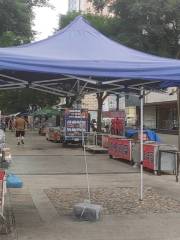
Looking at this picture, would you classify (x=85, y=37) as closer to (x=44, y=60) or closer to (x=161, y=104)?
(x=44, y=60)

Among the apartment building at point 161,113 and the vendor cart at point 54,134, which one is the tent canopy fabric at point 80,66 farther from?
the apartment building at point 161,113

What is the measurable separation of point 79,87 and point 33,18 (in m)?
11.9

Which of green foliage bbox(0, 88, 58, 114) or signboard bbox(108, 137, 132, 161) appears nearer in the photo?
signboard bbox(108, 137, 132, 161)

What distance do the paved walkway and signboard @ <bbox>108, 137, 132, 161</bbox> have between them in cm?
46

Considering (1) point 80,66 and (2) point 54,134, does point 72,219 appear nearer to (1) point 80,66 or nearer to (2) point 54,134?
(1) point 80,66

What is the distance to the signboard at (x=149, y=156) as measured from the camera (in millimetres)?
15820

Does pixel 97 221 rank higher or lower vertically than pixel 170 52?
lower

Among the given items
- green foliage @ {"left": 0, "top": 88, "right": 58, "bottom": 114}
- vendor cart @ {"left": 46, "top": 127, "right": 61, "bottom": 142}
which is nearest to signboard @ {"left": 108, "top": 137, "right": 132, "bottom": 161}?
vendor cart @ {"left": 46, "top": 127, "right": 61, "bottom": 142}

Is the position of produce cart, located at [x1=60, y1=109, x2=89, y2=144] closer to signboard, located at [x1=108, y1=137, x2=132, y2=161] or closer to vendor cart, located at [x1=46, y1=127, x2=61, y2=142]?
vendor cart, located at [x1=46, y1=127, x2=61, y2=142]

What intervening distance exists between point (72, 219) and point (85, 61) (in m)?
2.65

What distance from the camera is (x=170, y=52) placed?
1040 inches

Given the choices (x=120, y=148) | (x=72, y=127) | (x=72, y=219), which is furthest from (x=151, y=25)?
(x=72, y=219)

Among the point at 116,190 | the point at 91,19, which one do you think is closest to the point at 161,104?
the point at 91,19

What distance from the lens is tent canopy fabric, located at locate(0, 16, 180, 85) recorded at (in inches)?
302
